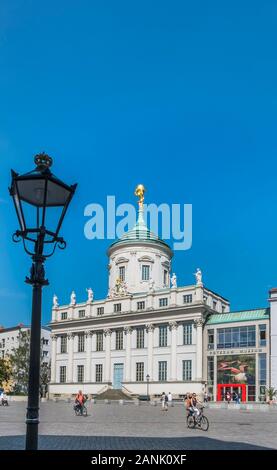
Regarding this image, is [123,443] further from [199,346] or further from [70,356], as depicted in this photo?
[70,356]

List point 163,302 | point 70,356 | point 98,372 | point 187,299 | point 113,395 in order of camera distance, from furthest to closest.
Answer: point 70,356, point 98,372, point 163,302, point 187,299, point 113,395

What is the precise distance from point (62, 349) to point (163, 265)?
21.2 meters

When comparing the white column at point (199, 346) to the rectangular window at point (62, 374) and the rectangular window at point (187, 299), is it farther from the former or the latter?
the rectangular window at point (62, 374)

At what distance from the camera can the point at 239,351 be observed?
6969cm

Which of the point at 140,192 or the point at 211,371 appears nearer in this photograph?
the point at 211,371

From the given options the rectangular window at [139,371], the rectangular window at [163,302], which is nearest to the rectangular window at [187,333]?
the rectangular window at [163,302]

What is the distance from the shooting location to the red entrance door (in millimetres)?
68325

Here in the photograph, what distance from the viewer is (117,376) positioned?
80500 millimetres

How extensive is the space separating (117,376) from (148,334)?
8185 mm

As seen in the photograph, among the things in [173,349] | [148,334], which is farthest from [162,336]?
[173,349]

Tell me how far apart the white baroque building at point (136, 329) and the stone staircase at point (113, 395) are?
2.67m

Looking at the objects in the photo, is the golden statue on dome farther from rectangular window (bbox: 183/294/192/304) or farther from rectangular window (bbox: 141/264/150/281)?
rectangular window (bbox: 183/294/192/304)

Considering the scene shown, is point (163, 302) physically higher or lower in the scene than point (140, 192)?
lower

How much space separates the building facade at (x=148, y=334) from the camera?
2790 inches
